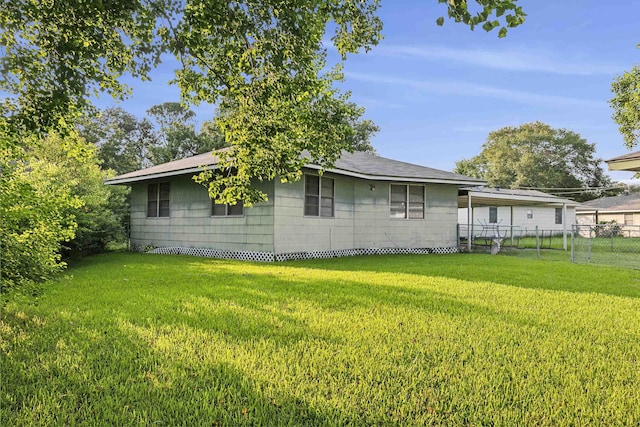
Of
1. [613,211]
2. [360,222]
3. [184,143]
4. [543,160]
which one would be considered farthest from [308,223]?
[543,160]

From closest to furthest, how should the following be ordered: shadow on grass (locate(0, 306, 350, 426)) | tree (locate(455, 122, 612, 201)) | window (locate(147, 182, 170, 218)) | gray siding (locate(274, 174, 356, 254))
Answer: shadow on grass (locate(0, 306, 350, 426)), gray siding (locate(274, 174, 356, 254)), window (locate(147, 182, 170, 218)), tree (locate(455, 122, 612, 201))

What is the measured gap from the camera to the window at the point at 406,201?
13.0m

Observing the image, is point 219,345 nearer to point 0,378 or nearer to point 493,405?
point 0,378

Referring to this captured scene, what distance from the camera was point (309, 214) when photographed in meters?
11.1

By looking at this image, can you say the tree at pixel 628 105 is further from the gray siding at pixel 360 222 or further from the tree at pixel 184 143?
the tree at pixel 184 143

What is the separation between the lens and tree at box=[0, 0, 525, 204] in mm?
3889

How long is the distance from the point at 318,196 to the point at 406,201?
3521mm

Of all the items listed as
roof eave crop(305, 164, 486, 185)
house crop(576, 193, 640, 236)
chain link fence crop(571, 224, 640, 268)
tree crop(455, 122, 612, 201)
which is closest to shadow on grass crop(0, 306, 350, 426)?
roof eave crop(305, 164, 486, 185)

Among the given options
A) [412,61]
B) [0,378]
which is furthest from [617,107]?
[0,378]

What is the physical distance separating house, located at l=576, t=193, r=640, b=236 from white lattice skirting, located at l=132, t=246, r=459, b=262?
23.3 meters

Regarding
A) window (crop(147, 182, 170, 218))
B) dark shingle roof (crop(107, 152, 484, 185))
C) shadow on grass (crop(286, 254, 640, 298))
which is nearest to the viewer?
shadow on grass (crop(286, 254, 640, 298))

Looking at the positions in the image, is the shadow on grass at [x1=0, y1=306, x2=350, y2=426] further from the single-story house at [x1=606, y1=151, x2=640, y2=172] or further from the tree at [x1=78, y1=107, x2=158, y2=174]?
the tree at [x1=78, y1=107, x2=158, y2=174]

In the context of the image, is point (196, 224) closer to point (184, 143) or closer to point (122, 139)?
point (184, 143)

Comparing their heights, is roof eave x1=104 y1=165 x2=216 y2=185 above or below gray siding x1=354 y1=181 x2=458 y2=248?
above
